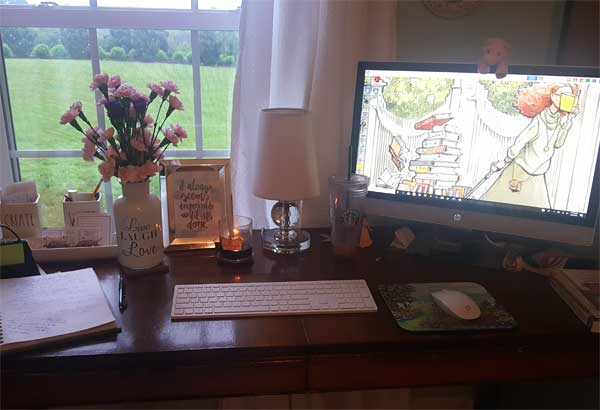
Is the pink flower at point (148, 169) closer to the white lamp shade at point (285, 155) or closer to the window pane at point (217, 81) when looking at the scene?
the white lamp shade at point (285, 155)

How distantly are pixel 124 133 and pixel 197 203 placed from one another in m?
0.30

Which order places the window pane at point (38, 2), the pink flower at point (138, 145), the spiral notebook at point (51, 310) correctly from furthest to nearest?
the window pane at point (38, 2) < the pink flower at point (138, 145) < the spiral notebook at point (51, 310)

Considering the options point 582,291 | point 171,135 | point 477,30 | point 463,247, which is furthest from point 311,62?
point 582,291

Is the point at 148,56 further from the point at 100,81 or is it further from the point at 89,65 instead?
the point at 100,81

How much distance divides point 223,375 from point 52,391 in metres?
0.33

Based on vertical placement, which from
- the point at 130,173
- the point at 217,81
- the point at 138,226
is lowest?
the point at 138,226

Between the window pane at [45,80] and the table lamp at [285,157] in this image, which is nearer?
the table lamp at [285,157]

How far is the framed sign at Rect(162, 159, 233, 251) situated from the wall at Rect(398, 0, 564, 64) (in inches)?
29.3

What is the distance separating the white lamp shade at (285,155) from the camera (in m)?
1.19

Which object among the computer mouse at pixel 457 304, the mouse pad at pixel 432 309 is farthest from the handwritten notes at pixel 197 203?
the computer mouse at pixel 457 304

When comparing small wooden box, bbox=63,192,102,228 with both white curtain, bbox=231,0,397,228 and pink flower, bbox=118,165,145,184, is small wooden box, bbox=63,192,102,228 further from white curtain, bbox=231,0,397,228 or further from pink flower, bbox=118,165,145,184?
white curtain, bbox=231,0,397,228

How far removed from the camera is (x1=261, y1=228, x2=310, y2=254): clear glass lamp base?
4.34 feet

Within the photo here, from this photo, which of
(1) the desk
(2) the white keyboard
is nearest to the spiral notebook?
(1) the desk

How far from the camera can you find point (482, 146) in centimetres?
123
